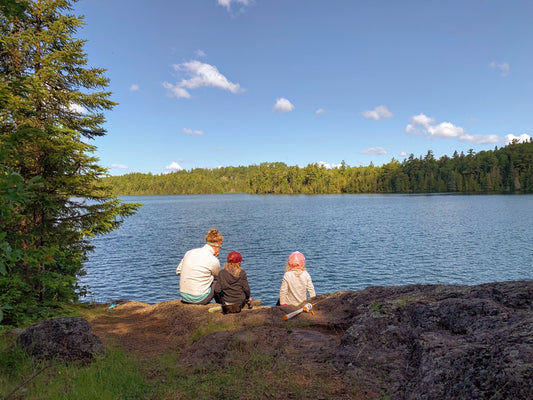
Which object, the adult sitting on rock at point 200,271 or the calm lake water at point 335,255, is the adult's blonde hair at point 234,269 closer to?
the adult sitting on rock at point 200,271

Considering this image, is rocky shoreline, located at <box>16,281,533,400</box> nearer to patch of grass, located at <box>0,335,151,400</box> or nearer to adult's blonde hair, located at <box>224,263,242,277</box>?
patch of grass, located at <box>0,335,151,400</box>

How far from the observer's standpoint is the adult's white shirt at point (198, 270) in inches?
304

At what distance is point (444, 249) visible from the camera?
1105 inches

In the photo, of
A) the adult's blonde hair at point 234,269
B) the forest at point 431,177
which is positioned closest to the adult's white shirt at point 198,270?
the adult's blonde hair at point 234,269

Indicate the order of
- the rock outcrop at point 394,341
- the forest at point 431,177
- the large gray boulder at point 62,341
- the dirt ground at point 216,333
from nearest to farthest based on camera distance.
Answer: the rock outcrop at point 394,341 → the dirt ground at point 216,333 → the large gray boulder at point 62,341 → the forest at point 431,177

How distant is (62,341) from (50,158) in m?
6.26

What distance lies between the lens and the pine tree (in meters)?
8.73

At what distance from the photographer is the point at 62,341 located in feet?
16.3

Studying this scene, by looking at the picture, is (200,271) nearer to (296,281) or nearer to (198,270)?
(198,270)

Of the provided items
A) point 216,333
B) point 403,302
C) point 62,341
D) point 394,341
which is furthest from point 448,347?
point 62,341

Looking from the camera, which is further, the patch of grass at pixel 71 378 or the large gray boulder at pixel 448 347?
the patch of grass at pixel 71 378

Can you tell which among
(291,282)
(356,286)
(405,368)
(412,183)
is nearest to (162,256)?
(356,286)

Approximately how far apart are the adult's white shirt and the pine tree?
3382 mm

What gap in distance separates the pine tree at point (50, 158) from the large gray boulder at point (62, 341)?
3231 millimetres
